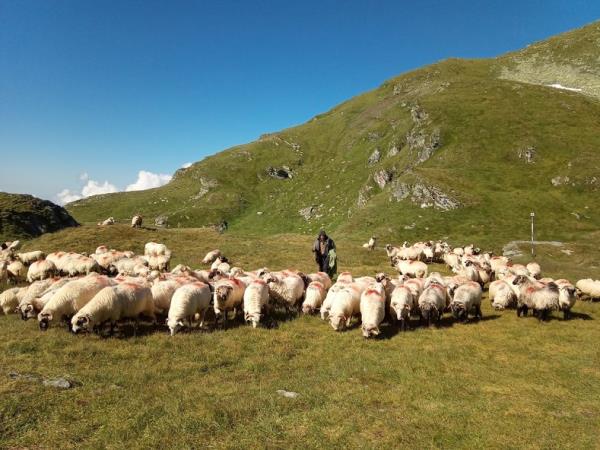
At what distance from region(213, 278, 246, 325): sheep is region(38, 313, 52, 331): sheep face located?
634 cm

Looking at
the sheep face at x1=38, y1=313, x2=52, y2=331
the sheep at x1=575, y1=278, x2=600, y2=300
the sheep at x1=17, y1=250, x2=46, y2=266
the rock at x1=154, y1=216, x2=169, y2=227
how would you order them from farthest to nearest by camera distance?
the rock at x1=154, y1=216, x2=169, y2=227 < the sheep at x1=17, y1=250, x2=46, y2=266 < the sheep at x1=575, y1=278, x2=600, y2=300 < the sheep face at x1=38, y1=313, x2=52, y2=331

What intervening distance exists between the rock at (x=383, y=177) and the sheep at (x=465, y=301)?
73.4 metres

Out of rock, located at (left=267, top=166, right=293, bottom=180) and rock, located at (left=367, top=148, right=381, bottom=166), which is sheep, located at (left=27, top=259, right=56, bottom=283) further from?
rock, located at (left=267, top=166, right=293, bottom=180)

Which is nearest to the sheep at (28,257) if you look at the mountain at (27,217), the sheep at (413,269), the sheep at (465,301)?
the mountain at (27,217)

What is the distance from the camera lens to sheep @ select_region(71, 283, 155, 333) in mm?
13922

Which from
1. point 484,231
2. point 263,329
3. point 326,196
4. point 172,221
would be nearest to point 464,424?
point 263,329

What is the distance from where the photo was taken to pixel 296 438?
28.1 ft

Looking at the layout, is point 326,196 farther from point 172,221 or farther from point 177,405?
point 177,405

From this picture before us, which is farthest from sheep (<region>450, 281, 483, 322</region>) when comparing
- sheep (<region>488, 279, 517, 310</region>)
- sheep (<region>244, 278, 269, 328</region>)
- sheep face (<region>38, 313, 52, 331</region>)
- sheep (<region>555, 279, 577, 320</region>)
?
sheep face (<region>38, 313, 52, 331</region>)

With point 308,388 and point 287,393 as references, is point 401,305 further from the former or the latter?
point 287,393

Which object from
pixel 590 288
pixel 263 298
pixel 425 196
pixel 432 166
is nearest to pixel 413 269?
pixel 590 288

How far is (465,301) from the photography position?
17984mm

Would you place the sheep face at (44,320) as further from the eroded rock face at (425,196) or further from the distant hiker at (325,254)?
the eroded rock face at (425,196)

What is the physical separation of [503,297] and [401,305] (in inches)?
287
